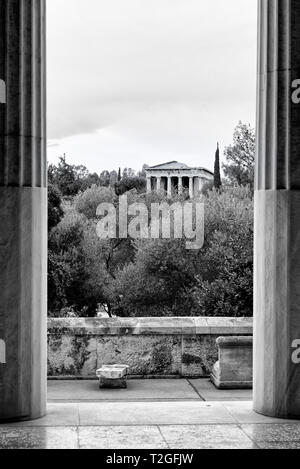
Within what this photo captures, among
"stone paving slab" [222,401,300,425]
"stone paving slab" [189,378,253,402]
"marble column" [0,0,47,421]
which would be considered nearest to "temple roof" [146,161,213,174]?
"stone paving slab" [189,378,253,402]

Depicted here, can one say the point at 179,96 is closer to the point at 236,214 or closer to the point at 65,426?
the point at 236,214

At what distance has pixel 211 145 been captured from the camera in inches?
2783

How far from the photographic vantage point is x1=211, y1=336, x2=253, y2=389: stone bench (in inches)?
423

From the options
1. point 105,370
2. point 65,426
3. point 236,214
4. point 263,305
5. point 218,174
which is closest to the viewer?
point 65,426

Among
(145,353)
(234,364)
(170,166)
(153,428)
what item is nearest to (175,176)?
(170,166)

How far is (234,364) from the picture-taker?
10.8m

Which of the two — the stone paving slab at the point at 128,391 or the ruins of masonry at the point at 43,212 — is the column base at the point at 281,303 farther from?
the stone paving slab at the point at 128,391

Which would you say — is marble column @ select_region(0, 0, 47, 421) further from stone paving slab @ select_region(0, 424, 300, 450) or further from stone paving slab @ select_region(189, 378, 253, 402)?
stone paving slab @ select_region(189, 378, 253, 402)

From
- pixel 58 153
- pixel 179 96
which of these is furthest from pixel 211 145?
pixel 58 153

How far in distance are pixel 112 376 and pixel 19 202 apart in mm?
4177

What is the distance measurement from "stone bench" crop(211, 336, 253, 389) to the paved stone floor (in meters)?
2.53

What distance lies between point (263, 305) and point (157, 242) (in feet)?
104

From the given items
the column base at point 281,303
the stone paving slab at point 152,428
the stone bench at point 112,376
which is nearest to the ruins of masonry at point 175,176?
the stone bench at point 112,376

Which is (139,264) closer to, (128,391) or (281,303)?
(128,391)
